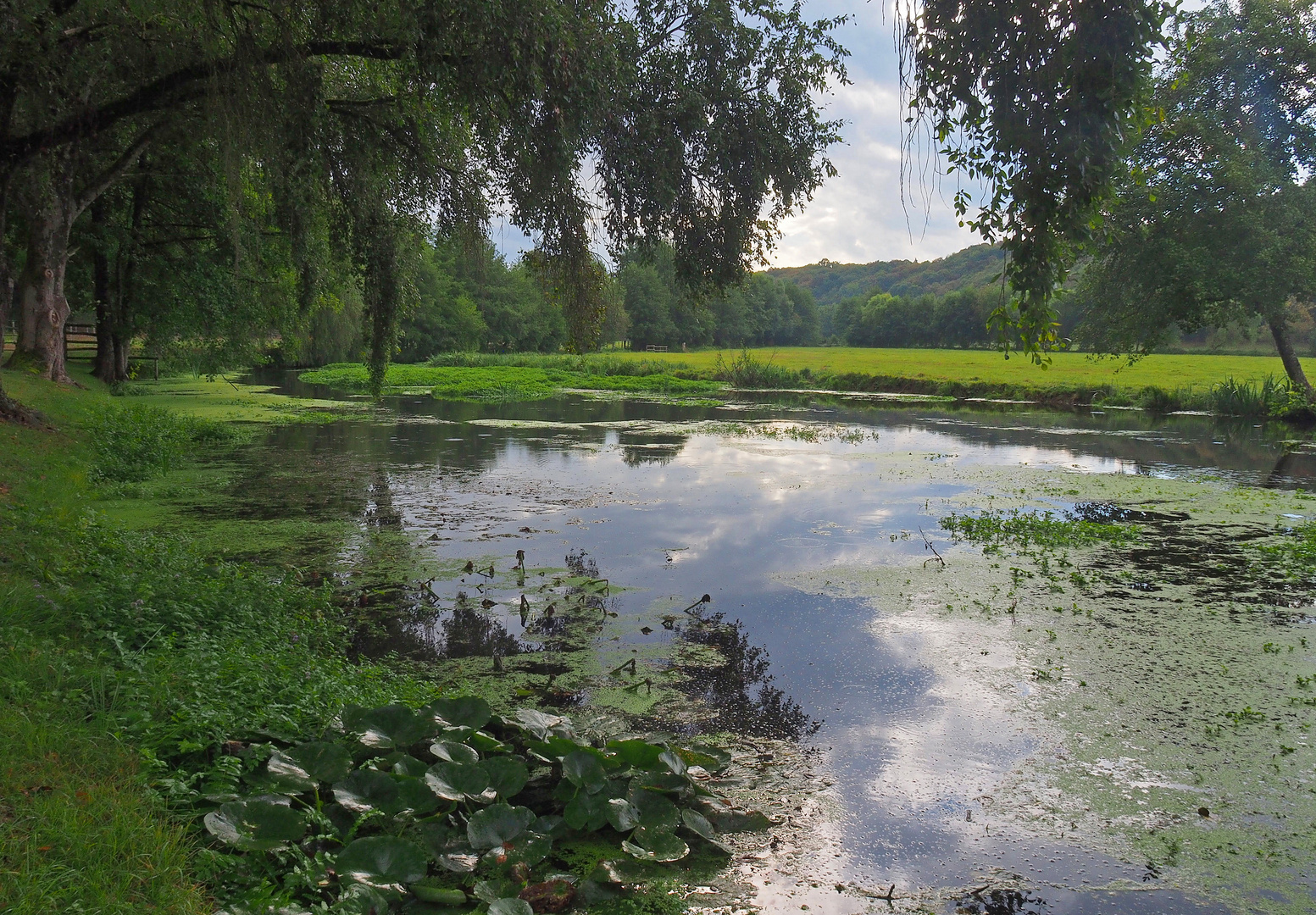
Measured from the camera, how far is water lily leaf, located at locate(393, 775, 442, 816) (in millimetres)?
3469

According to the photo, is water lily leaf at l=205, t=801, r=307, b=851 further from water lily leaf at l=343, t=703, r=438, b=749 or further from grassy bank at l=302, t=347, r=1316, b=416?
grassy bank at l=302, t=347, r=1316, b=416

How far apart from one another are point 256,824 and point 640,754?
1.62 metres

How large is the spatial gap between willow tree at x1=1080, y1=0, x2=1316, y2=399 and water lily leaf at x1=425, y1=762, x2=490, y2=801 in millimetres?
22677

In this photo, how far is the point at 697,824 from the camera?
3641 millimetres

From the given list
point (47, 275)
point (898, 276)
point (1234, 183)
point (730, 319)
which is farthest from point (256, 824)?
point (898, 276)

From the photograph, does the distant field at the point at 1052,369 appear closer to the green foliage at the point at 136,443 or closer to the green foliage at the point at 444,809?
the green foliage at the point at 136,443

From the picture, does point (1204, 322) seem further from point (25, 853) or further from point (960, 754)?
point (25, 853)

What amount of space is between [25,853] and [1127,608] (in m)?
7.63

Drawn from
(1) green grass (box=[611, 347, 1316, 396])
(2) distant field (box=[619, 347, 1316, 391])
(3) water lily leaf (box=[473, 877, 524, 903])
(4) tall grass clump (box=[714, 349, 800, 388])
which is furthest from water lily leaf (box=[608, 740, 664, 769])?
(4) tall grass clump (box=[714, 349, 800, 388])

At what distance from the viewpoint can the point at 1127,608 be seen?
7246mm

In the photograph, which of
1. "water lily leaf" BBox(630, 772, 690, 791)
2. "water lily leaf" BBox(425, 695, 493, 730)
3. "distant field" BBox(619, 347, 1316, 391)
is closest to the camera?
"water lily leaf" BBox(630, 772, 690, 791)

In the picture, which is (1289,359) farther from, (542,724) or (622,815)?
(622,815)

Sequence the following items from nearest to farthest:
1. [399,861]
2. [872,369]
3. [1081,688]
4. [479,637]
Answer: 1. [399,861]
2. [1081,688]
3. [479,637]
4. [872,369]

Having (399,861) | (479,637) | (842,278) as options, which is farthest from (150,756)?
(842,278)
